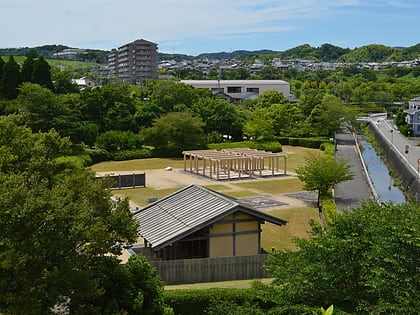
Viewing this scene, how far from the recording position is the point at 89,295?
8891mm

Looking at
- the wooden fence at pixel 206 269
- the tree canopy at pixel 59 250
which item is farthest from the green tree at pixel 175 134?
the tree canopy at pixel 59 250

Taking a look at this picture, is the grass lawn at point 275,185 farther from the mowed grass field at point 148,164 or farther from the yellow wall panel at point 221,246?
the yellow wall panel at point 221,246

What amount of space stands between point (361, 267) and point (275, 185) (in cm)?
2338

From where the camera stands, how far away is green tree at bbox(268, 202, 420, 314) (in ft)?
29.7

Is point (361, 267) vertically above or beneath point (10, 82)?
beneath

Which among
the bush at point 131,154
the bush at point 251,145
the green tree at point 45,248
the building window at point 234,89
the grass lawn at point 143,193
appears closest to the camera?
the green tree at point 45,248

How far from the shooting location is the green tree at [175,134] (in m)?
44.8

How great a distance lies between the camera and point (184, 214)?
1795 centimetres

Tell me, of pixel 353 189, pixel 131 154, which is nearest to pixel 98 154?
pixel 131 154

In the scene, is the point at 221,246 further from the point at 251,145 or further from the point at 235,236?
the point at 251,145

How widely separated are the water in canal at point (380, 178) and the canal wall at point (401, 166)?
0.70 meters

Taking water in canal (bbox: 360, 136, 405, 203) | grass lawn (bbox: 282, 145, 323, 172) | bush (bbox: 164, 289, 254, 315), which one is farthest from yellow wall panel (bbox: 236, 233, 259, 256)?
grass lawn (bbox: 282, 145, 323, 172)

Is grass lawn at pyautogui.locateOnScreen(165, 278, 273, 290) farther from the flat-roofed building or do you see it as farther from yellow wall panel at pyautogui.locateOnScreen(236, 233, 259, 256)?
the flat-roofed building

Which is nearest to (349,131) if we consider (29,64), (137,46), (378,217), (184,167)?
(184,167)
